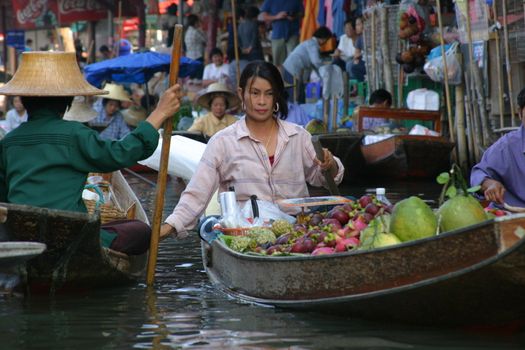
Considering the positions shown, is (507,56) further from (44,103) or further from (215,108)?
Answer: (44,103)

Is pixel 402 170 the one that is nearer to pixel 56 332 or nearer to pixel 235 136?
pixel 235 136

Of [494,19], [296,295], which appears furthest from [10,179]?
[494,19]

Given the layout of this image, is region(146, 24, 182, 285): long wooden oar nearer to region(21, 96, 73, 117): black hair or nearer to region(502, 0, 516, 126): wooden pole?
region(21, 96, 73, 117): black hair

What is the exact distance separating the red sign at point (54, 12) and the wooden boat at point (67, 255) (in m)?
19.4

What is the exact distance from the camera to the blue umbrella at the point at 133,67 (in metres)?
17.9

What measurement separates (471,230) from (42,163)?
238cm

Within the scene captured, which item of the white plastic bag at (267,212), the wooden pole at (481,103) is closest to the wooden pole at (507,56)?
the wooden pole at (481,103)

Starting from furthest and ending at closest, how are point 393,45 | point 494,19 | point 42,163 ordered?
point 393,45
point 494,19
point 42,163

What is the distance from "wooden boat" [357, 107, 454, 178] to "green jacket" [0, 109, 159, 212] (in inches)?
290

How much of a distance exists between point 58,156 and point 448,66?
7.82 metres

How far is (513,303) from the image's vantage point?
4.71 m

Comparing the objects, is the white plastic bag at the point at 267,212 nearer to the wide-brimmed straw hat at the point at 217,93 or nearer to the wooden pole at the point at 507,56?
the wooden pole at the point at 507,56

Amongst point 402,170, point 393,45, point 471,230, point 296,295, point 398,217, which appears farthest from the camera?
point 393,45

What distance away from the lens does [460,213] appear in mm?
4918
